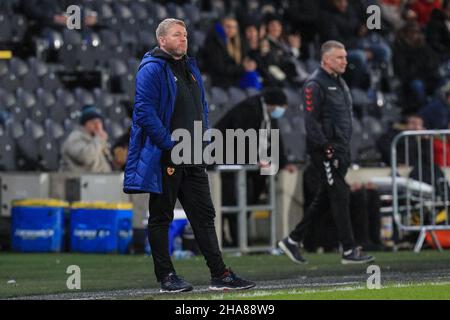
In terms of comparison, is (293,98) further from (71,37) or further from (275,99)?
(275,99)

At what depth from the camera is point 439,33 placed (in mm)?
29094

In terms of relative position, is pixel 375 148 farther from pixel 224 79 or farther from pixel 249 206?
pixel 249 206

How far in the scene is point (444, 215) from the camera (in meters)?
19.5

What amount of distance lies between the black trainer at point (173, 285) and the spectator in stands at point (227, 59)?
1110 centimetres

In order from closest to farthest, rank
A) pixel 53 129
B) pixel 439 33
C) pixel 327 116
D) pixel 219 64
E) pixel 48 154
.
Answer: pixel 327 116 → pixel 48 154 → pixel 53 129 → pixel 219 64 → pixel 439 33

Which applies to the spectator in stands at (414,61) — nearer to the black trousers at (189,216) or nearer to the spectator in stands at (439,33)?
the spectator in stands at (439,33)

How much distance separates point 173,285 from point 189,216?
585 mm

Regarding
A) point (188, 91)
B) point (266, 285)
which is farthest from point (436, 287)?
point (188, 91)

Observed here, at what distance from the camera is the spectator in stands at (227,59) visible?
2323 centimetres

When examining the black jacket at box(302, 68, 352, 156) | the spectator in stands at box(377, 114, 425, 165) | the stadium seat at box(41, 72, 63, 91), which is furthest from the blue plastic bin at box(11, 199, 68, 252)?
the spectator in stands at box(377, 114, 425, 165)

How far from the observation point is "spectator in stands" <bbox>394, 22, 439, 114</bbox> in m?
27.4

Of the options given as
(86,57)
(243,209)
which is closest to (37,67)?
(86,57)

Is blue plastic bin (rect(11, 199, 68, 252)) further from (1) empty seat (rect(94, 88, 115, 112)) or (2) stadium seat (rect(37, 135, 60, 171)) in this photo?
(1) empty seat (rect(94, 88, 115, 112))
